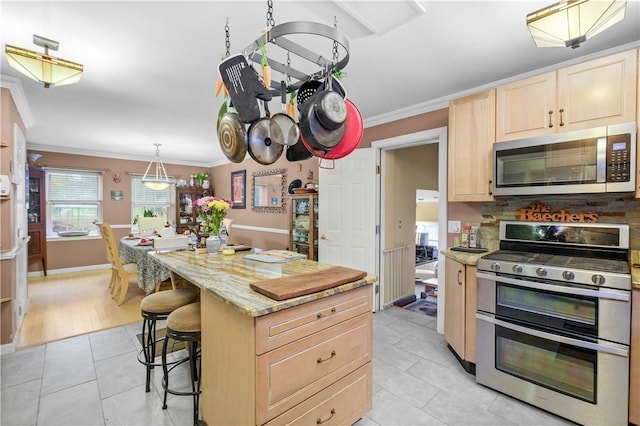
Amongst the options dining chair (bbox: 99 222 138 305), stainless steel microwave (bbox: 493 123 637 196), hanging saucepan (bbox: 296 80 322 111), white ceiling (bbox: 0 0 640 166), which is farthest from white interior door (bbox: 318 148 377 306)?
dining chair (bbox: 99 222 138 305)

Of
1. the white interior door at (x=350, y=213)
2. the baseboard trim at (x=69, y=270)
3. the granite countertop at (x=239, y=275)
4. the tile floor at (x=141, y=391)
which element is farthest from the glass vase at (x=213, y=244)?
the baseboard trim at (x=69, y=270)


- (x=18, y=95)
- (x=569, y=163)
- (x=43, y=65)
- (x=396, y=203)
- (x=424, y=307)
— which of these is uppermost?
(x=18, y=95)

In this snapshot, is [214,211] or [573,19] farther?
[214,211]

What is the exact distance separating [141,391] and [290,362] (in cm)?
150

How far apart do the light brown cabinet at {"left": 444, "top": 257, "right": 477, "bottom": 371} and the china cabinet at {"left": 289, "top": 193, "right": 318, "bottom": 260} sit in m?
2.10

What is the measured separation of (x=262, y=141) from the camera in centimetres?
166

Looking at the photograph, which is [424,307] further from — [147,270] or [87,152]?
[87,152]

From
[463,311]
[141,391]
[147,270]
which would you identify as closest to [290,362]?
[141,391]

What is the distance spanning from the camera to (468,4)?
5.40 ft

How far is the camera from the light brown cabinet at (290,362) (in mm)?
1251

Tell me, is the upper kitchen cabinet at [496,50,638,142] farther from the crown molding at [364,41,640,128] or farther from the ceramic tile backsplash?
the ceramic tile backsplash

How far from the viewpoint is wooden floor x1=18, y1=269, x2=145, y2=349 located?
3088 mm

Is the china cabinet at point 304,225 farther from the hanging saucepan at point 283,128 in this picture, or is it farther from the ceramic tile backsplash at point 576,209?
the hanging saucepan at point 283,128

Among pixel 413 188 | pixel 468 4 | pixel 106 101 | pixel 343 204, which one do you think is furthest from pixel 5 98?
pixel 413 188
